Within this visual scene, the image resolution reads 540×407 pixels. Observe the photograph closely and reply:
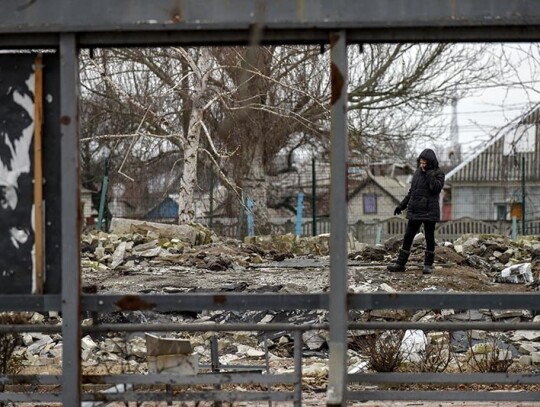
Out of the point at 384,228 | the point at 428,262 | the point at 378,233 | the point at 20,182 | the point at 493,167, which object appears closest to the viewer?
the point at 20,182

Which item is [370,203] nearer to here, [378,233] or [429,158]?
[378,233]

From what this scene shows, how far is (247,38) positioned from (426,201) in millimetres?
8884

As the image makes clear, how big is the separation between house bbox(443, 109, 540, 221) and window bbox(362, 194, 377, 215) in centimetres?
302

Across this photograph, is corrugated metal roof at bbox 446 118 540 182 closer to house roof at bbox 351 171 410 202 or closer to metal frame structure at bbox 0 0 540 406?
house roof at bbox 351 171 410 202

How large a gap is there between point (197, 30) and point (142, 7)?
0.34 meters

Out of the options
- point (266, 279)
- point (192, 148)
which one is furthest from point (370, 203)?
point (266, 279)

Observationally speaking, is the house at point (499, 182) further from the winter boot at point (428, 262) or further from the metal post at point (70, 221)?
the metal post at point (70, 221)

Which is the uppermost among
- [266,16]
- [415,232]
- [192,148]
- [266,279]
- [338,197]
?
[192,148]

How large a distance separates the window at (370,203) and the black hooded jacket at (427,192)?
22132mm

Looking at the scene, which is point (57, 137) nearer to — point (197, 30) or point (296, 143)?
point (197, 30)

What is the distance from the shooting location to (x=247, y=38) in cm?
549

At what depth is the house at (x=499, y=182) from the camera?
2602cm

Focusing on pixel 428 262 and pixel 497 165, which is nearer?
pixel 428 262

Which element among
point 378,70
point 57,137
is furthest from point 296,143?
point 57,137
